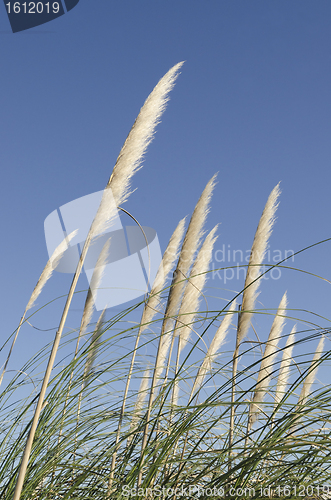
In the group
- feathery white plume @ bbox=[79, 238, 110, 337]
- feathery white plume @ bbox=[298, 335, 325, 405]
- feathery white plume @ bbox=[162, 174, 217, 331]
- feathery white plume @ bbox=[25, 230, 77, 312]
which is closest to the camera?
feathery white plume @ bbox=[298, 335, 325, 405]

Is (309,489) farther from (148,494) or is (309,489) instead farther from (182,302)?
(182,302)

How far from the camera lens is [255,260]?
321 cm

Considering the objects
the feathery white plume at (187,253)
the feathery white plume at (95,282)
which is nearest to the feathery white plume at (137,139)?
the feathery white plume at (187,253)

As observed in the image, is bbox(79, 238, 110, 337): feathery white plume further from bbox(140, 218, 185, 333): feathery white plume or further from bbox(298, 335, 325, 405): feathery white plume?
bbox(298, 335, 325, 405): feathery white plume

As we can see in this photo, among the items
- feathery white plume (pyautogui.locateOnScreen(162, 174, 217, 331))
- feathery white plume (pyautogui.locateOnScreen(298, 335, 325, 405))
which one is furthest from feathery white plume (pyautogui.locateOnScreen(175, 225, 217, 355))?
feathery white plume (pyautogui.locateOnScreen(298, 335, 325, 405))

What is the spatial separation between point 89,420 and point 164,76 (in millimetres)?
2137

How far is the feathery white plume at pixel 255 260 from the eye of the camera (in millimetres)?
3051

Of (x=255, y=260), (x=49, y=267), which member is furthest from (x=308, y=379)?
(x=49, y=267)

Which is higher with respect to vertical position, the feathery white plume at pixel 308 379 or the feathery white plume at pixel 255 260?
the feathery white plume at pixel 255 260

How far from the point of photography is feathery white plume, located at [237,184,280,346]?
10.0 ft

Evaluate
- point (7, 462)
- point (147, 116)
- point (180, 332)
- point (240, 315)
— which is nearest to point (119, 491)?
point (7, 462)

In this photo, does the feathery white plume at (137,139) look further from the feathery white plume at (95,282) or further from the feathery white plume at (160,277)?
the feathery white plume at (95,282)

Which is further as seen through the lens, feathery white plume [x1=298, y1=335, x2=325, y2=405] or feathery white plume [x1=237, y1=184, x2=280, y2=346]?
feathery white plume [x1=237, y1=184, x2=280, y2=346]

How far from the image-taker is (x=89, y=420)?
7.96 ft
